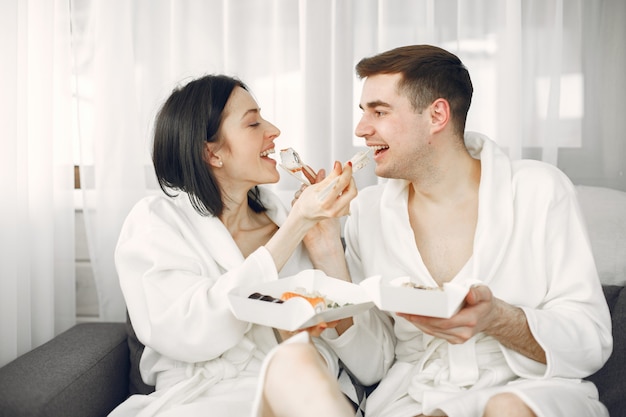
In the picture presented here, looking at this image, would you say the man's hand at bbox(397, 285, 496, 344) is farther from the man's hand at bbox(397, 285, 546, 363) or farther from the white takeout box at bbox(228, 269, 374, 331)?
the white takeout box at bbox(228, 269, 374, 331)

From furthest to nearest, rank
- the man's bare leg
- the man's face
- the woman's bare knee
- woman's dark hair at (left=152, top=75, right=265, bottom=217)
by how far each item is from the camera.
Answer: woman's dark hair at (left=152, top=75, right=265, bottom=217) → the man's face → the woman's bare knee → the man's bare leg

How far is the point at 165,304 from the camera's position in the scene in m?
1.77

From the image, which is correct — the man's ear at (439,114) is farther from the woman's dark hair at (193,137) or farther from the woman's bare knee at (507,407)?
the woman's bare knee at (507,407)

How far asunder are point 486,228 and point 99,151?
148 cm

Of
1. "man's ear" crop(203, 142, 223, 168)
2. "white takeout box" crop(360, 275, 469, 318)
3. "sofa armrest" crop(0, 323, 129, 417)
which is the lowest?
"sofa armrest" crop(0, 323, 129, 417)

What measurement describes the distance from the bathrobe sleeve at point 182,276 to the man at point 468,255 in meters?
0.40

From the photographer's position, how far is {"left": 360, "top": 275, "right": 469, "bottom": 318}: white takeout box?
1.37m

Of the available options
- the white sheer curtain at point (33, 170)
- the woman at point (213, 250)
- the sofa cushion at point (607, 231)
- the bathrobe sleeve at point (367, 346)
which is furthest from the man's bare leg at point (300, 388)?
the white sheer curtain at point (33, 170)

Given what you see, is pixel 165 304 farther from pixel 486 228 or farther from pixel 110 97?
pixel 110 97

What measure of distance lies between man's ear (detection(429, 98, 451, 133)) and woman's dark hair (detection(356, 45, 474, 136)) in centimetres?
2

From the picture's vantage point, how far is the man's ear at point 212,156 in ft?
6.55

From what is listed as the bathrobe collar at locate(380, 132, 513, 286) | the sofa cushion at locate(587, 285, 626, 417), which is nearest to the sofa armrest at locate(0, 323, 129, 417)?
the bathrobe collar at locate(380, 132, 513, 286)

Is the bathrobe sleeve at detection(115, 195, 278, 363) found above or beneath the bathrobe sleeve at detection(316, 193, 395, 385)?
above

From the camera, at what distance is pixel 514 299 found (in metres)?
1.75
